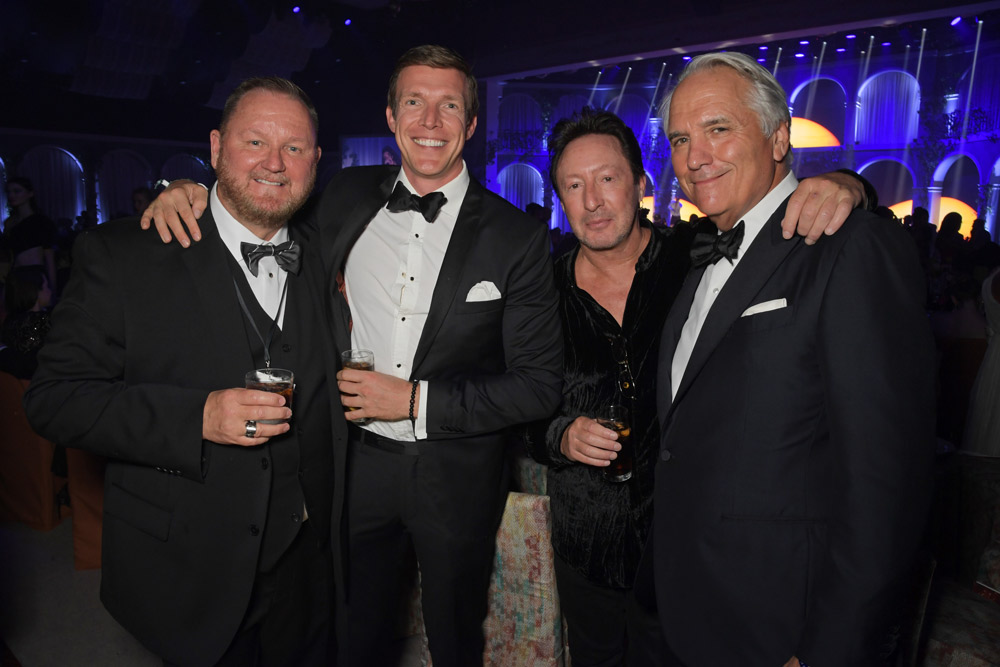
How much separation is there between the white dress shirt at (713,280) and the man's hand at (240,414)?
93 centimetres

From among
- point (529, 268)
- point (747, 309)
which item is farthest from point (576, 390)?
point (747, 309)

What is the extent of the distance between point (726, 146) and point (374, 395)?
3.60ft

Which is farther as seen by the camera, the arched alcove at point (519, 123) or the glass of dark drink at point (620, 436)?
the arched alcove at point (519, 123)

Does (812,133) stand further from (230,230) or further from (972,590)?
(230,230)

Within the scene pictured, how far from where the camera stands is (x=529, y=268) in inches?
81.8

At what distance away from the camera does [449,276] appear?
6.57 feet

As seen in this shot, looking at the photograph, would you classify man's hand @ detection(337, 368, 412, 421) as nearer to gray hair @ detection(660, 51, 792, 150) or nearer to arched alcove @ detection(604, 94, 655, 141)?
gray hair @ detection(660, 51, 792, 150)

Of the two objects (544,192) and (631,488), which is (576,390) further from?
(544,192)

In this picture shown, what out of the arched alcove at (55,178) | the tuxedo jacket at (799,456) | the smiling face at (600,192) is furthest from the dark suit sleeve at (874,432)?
the arched alcove at (55,178)

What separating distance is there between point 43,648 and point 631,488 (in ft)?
9.58

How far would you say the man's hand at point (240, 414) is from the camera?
1.51 m

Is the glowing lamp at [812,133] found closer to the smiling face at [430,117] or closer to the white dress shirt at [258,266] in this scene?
the smiling face at [430,117]

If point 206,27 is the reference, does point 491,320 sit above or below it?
below

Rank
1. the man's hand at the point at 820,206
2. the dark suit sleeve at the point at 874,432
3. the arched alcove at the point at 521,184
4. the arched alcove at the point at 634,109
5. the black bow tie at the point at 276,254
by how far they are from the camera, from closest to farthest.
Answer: the dark suit sleeve at the point at 874,432 → the man's hand at the point at 820,206 → the black bow tie at the point at 276,254 → the arched alcove at the point at 634,109 → the arched alcove at the point at 521,184
